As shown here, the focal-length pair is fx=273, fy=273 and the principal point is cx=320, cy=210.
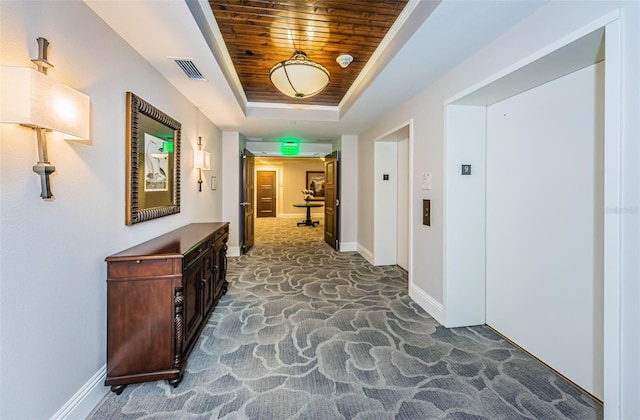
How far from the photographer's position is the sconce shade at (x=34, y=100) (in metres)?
1.15

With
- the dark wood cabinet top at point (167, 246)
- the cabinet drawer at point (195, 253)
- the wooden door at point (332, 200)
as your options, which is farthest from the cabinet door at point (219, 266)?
the wooden door at point (332, 200)

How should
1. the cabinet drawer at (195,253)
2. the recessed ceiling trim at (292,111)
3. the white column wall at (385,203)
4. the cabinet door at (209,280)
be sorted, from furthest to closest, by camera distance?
1. the white column wall at (385,203)
2. the recessed ceiling trim at (292,111)
3. the cabinet door at (209,280)
4. the cabinet drawer at (195,253)

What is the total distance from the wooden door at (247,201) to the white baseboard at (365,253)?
235 cm

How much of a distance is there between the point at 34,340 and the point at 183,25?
203cm

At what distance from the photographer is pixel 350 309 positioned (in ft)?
10.1

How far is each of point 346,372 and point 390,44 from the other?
9.02 feet

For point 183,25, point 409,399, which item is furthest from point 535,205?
point 183,25

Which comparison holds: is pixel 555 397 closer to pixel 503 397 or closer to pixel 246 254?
pixel 503 397

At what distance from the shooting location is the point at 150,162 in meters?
2.44

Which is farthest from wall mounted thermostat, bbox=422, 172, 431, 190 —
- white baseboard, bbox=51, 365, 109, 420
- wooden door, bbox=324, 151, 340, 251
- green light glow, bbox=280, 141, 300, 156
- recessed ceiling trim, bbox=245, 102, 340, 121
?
green light glow, bbox=280, 141, 300, 156

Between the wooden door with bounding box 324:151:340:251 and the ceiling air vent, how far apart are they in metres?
3.45

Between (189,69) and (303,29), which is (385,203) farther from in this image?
(189,69)

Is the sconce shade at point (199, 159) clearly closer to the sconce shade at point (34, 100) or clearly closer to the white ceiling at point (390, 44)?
the white ceiling at point (390, 44)

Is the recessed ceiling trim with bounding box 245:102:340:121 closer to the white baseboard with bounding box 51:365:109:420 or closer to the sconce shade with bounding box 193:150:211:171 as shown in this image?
the sconce shade with bounding box 193:150:211:171
